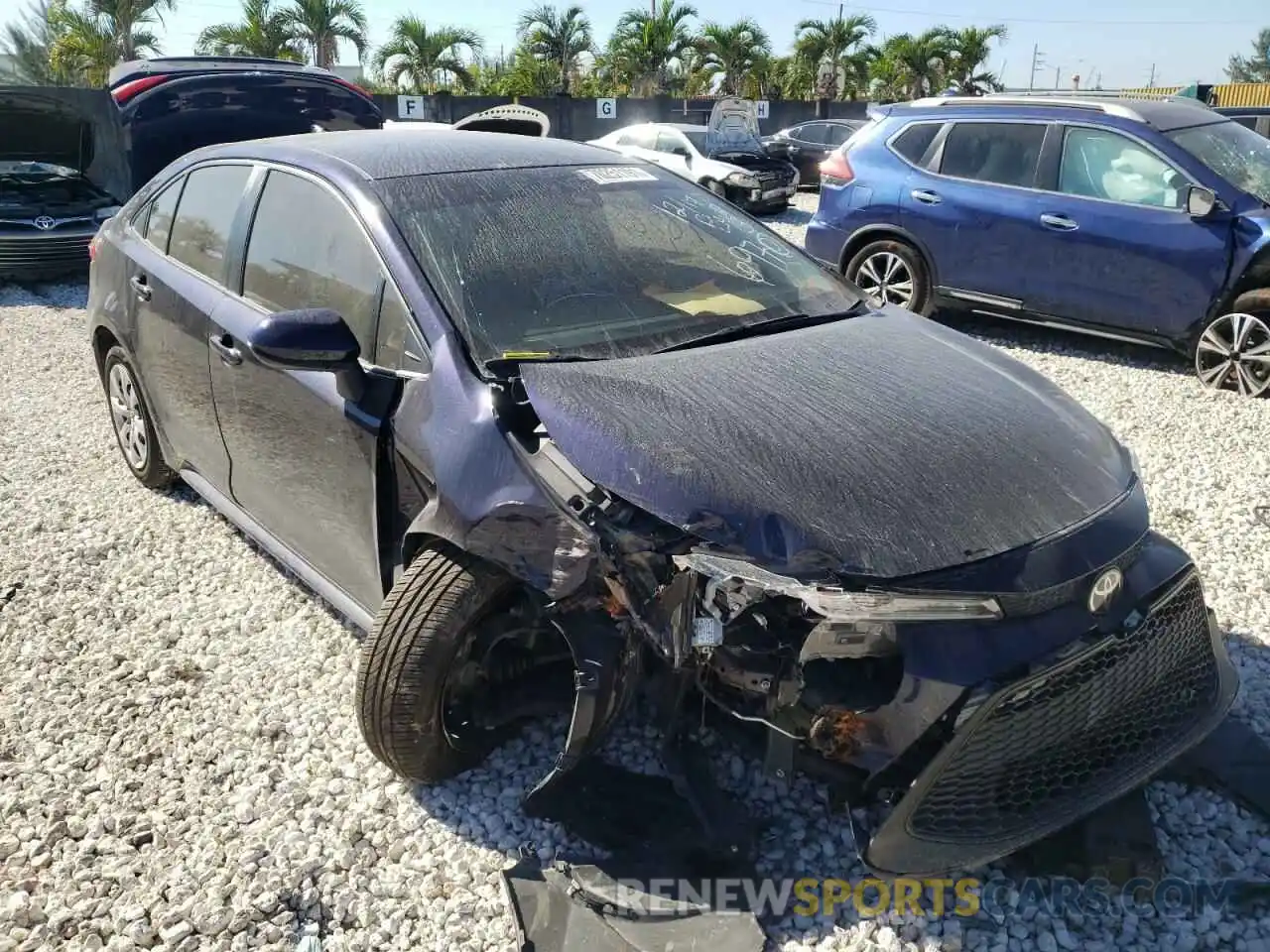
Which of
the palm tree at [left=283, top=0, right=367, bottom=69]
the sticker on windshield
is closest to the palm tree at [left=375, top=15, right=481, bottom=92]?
the palm tree at [left=283, top=0, right=367, bottom=69]

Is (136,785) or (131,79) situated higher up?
(131,79)

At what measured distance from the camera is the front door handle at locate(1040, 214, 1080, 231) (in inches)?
265

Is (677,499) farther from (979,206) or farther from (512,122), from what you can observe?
(979,206)

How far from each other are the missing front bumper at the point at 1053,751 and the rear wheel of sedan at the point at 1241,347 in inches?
179

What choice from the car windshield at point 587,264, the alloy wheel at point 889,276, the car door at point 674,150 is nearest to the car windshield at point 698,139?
the car door at point 674,150

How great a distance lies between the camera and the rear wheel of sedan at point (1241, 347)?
6145mm

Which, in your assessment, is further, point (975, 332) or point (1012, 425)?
point (975, 332)

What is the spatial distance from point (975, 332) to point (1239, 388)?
209 cm

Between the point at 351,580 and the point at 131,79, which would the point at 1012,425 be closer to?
the point at 351,580

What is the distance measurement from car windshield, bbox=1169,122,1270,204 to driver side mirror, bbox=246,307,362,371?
237 inches

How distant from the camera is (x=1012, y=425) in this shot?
2631 millimetres

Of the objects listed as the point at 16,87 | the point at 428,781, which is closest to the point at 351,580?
the point at 428,781

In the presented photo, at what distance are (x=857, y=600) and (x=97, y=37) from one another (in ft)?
96.1

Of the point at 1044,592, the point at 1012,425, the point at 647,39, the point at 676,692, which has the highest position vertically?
the point at 647,39
